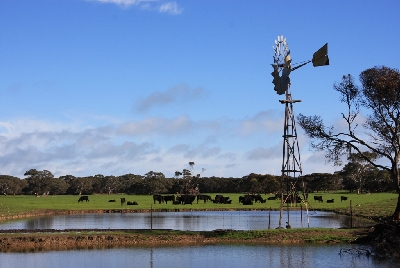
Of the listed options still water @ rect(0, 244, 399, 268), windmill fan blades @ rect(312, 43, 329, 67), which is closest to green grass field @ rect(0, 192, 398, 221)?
windmill fan blades @ rect(312, 43, 329, 67)

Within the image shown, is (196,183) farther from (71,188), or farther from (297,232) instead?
(297,232)

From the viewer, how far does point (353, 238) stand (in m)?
28.0

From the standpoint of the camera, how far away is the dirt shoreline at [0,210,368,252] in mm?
27719

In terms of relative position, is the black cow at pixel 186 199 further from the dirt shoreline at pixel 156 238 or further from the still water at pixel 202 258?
the still water at pixel 202 258

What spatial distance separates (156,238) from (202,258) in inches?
231

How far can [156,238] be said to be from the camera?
95.0 feet

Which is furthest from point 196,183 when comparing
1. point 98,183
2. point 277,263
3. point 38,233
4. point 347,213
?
point 277,263

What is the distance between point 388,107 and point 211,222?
55.6 ft

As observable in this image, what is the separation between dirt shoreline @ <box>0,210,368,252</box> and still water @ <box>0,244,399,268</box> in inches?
57.9

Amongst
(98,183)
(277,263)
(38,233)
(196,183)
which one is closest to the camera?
(277,263)

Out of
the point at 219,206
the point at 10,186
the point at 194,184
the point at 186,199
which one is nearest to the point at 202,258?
the point at 219,206

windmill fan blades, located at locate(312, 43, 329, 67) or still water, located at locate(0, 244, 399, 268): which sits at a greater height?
windmill fan blades, located at locate(312, 43, 329, 67)

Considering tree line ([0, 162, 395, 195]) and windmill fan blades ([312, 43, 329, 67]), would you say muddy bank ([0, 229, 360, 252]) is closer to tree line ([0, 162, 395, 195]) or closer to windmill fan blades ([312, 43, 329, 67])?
windmill fan blades ([312, 43, 329, 67])

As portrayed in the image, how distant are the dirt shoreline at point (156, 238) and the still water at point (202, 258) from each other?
1.47m
